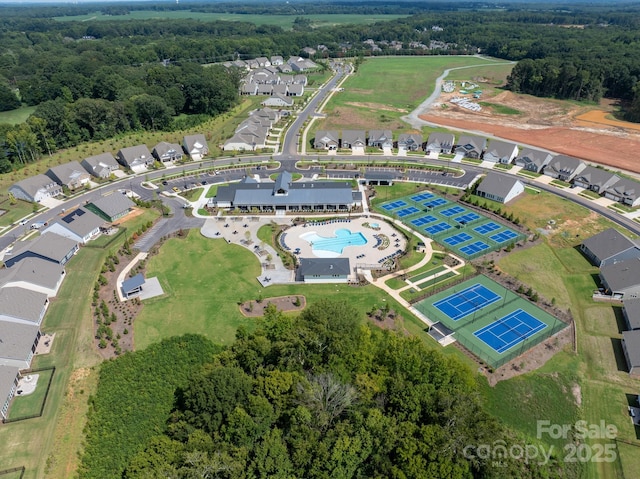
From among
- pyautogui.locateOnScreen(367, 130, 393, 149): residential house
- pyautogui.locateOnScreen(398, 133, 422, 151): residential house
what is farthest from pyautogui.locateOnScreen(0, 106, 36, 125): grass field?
pyautogui.locateOnScreen(398, 133, 422, 151): residential house

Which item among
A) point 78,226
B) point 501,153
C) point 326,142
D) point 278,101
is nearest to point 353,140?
point 326,142

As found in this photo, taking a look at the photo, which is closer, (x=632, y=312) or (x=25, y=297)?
(x=632, y=312)

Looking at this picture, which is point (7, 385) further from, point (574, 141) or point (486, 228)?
point (574, 141)

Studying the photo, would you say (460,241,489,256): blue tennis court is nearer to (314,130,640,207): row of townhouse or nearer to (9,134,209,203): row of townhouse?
(314,130,640,207): row of townhouse

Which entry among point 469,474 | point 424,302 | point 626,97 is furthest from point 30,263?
point 626,97

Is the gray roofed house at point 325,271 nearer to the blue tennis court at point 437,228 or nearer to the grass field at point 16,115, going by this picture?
the blue tennis court at point 437,228
